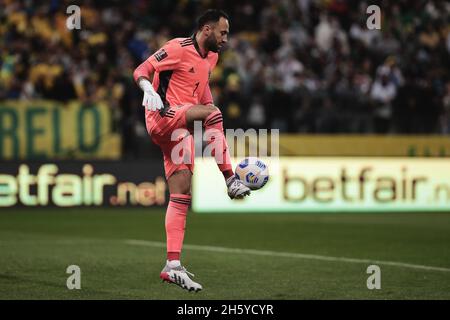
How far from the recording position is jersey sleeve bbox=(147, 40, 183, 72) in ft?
27.5

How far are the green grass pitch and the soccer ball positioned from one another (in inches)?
34.8

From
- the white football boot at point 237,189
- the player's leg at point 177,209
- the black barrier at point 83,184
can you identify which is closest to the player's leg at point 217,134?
the white football boot at point 237,189

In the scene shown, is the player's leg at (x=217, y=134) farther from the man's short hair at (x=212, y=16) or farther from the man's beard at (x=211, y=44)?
the man's short hair at (x=212, y=16)

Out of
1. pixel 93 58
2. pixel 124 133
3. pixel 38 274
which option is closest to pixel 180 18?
pixel 93 58

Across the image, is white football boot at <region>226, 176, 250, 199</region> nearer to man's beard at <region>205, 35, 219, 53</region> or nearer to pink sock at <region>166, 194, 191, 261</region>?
pink sock at <region>166, 194, 191, 261</region>

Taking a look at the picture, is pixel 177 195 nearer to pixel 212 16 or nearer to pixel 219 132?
pixel 219 132

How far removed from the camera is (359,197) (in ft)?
61.1

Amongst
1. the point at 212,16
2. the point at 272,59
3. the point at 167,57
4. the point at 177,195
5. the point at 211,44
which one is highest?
the point at 272,59

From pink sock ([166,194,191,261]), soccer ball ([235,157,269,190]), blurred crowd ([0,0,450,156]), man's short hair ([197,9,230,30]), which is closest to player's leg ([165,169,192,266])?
pink sock ([166,194,191,261])

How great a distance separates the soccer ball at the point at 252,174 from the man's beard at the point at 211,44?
3.21ft

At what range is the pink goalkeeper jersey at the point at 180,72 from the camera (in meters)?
8.41

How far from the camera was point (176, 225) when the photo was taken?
8.42m

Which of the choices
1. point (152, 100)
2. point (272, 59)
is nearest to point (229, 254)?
point (152, 100)

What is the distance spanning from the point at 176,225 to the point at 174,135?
29.1 inches
